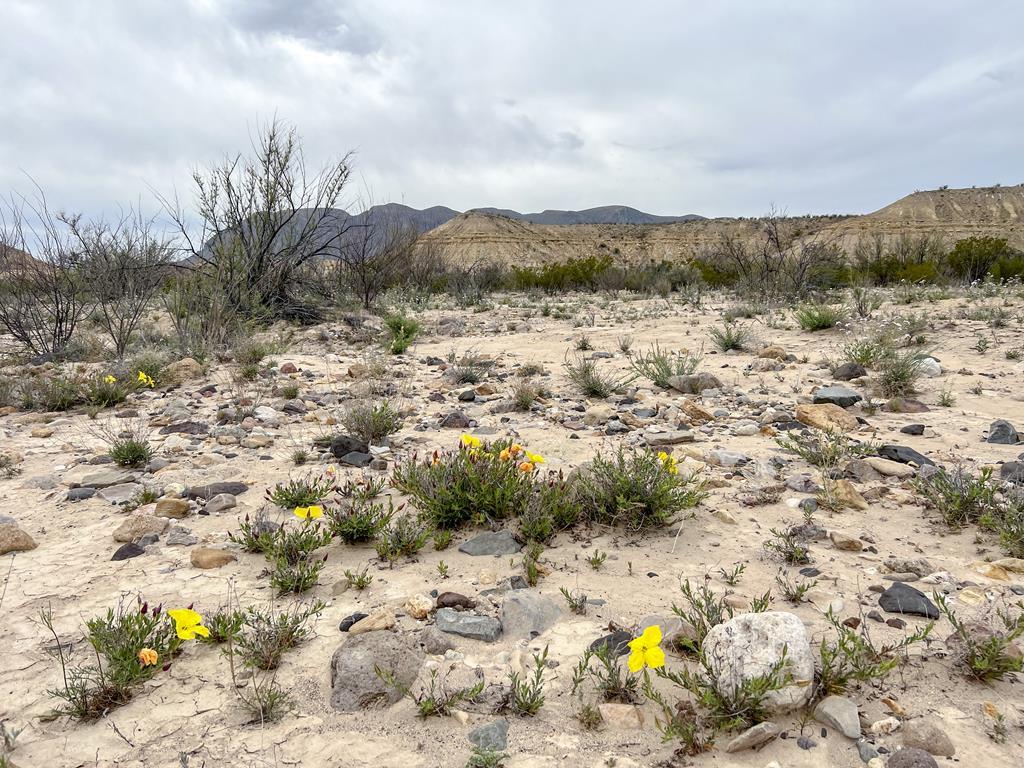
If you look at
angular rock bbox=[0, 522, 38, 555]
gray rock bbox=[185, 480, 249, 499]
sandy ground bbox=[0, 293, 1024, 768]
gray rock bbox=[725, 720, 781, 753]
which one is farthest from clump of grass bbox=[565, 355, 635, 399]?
angular rock bbox=[0, 522, 38, 555]

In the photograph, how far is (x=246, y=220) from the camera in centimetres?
1034

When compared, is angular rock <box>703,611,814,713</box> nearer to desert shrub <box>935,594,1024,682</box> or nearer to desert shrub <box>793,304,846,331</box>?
desert shrub <box>935,594,1024,682</box>

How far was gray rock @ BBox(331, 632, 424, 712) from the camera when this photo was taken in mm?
1830

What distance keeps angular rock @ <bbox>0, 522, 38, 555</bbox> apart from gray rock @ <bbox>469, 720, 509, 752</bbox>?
252 centimetres

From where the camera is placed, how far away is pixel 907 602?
2092 mm

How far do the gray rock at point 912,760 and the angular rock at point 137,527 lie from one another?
314cm

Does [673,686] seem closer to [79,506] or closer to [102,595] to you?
[102,595]

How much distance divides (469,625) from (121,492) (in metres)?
2.59

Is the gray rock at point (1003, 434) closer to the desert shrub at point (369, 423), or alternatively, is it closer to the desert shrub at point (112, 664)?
the desert shrub at point (369, 423)

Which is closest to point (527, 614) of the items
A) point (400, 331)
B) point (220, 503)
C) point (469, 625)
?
point (469, 625)

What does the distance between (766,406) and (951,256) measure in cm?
1938

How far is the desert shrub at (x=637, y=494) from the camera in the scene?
2863 millimetres

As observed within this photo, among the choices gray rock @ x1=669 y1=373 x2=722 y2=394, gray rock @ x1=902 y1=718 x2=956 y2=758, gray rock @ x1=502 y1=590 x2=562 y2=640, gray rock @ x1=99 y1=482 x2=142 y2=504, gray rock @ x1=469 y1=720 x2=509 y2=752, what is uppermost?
gray rock @ x1=669 y1=373 x2=722 y2=394

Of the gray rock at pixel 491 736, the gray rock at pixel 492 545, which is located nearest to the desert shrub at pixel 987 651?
the gray rock at pixel 491 736
